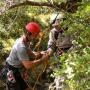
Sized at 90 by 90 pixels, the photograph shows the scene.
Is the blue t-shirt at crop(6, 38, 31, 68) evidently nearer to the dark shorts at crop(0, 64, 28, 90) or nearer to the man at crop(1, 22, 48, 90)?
the man at crop(1, 22, 48, 90)

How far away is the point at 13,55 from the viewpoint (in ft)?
19.0

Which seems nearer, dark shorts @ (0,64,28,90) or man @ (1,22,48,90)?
man @ (1,22,48,90)

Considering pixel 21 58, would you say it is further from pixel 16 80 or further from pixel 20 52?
pixel 16 80

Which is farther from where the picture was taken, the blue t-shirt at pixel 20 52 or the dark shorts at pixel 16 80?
the dark shorts at pixel 16 80

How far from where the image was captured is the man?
554cm

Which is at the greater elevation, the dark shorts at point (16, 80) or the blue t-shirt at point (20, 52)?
the blue t-shirt at point (20, 52)

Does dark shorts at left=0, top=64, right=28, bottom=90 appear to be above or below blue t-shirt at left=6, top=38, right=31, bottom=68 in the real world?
below

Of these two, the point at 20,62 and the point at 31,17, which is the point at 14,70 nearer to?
the point at 20,62

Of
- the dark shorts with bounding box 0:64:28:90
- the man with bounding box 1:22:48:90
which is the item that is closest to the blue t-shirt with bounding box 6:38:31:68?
the man with bounding box 1:22:48:90

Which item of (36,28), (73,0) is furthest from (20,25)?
(36,28)

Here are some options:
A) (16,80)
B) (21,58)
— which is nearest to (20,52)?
(21,58)

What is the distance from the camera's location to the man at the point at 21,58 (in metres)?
5.54

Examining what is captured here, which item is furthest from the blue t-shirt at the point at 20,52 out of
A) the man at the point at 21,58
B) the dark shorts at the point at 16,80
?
the dark shorts at the point at 16,80

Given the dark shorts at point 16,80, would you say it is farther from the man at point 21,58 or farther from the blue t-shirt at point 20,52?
the blue t-shirt at point 20,52
